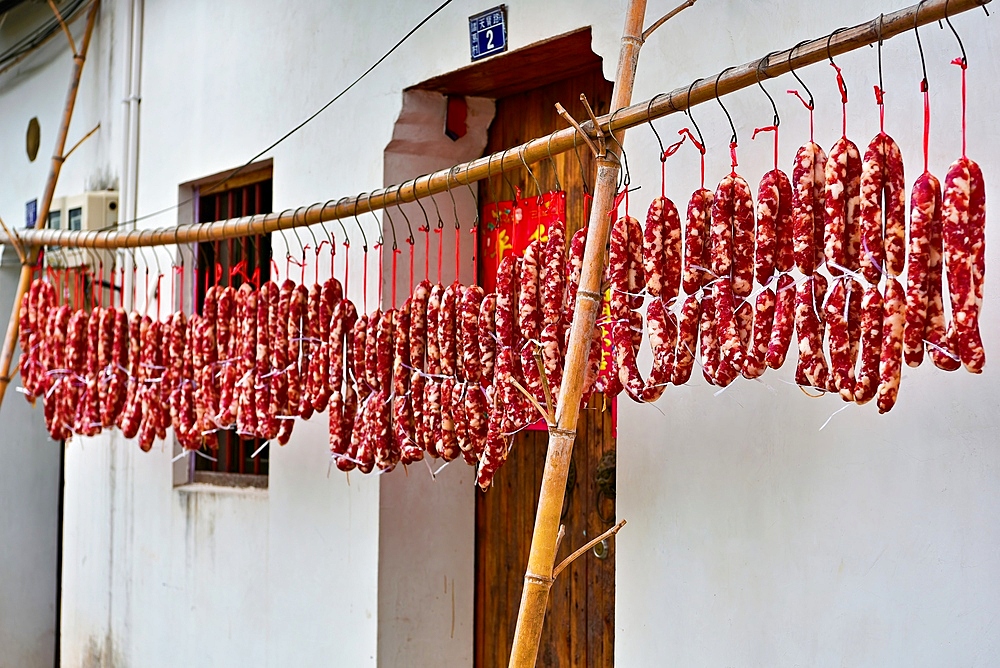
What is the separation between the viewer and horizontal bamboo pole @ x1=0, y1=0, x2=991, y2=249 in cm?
260

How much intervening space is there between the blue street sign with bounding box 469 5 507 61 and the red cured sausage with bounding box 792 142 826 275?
5.75 ft

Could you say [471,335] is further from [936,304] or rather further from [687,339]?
[936,304]

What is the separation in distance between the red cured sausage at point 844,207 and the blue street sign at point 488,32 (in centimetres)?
187

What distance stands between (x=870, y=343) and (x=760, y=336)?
313 mm

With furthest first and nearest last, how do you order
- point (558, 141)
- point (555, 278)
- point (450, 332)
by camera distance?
point (450, 332)
point (555, 278)
point (558, 141)

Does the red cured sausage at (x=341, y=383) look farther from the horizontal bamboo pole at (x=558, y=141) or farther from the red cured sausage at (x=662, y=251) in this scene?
the red cured sausage at (x=662, y=251)

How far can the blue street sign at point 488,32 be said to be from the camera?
14.2ft

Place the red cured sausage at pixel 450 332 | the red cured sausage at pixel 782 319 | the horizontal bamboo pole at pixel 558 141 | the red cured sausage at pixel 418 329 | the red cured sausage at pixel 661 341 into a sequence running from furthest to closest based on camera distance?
the red cured sausage at pixel 418 329
the red cured sausage at pixel 450 332
the red cured sausage at pixel 661 341
the red cured sausage at pixel 782 319
the horizontal bamboo pole at pixel 558 141

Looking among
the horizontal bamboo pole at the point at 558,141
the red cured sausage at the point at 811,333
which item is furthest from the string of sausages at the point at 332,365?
the red cured sausage at the point at 811,333

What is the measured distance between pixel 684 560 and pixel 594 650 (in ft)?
3.28

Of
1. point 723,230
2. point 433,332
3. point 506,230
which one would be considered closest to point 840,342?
point 723,230

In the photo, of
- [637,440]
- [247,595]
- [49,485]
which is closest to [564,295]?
[637,440]

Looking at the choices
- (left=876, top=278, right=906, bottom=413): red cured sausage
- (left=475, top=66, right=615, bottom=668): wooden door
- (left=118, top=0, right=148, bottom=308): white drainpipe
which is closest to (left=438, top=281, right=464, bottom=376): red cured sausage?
(left=475, top=66, right=615, bottom=668): wooden door

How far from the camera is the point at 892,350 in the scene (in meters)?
2.62
